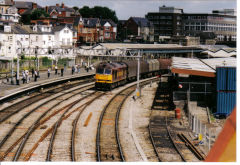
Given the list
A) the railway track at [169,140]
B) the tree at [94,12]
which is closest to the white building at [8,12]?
the tree at [94,12]

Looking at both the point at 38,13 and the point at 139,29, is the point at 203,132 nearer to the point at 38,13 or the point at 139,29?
the point at 38,13

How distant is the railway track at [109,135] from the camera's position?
15930 mm

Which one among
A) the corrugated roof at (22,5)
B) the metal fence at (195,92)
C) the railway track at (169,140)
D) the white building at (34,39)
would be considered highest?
the corrugated roof at (22,5)

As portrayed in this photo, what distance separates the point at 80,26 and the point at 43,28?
48.2 feet

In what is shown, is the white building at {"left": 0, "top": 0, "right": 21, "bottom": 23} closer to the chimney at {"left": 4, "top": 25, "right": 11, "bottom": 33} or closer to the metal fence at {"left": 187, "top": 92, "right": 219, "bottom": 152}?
the chimney at {"left": 4, "top": 25, "right": 11, "bottom": 33}

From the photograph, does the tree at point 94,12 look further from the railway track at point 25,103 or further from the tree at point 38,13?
the railway track at point 25,103

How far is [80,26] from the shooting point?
87.1 m

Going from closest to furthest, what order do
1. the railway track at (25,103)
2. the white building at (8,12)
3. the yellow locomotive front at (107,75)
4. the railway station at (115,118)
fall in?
the railway station at (115,118) < the railway track at (25,103) < the yellow locomotive front at (107,75) < the white building at (8,12)

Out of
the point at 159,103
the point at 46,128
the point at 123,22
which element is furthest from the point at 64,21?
the point at 46,128

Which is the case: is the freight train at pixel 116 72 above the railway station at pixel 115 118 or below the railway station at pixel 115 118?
above

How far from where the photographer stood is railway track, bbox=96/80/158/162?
52.3 feet

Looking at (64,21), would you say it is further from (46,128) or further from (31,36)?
(46,128)

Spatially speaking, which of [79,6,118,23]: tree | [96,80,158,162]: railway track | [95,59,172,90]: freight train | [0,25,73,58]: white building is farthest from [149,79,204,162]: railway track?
[79,6,118,23]: tree

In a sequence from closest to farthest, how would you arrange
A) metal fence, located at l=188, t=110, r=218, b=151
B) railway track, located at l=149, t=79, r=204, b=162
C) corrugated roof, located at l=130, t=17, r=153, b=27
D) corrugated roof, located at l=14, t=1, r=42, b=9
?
railway track, located at l=149, t=79, r=204, b=162 → metal fence, located at l=188, t=110, r=218, b=151 → corrugated roof, located at l=14, t=1, r=42, b=9 → corrugated roof, located at l=130, t=17, r=153, b=27
